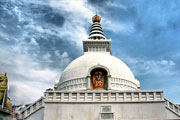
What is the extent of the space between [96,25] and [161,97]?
35.6m

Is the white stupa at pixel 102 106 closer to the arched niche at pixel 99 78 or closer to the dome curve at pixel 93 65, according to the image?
the arched niche at pixel 99 78

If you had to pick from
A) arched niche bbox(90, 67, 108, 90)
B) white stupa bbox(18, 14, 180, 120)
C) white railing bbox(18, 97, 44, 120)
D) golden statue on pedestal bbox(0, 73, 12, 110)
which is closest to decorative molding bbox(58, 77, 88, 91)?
arched niche bbox(90, 67, 108, 90)

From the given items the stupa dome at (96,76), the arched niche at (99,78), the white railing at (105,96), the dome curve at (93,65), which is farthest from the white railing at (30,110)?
the dome curve at (93,65)

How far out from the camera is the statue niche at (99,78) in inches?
1257

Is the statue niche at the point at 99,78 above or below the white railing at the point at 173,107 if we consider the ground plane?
above

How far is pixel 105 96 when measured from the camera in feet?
78.8

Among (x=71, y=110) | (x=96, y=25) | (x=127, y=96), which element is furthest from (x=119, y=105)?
(x=96, y=25)

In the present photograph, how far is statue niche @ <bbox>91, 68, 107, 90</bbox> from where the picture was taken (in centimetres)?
3192

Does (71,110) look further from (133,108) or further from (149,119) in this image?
(149,119)

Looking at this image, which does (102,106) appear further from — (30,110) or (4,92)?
Result: (4,92)

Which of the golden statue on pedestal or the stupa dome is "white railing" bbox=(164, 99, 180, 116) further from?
the golden statue on pedestal

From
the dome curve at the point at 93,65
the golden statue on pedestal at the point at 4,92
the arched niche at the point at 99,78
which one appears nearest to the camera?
the golden statue on pedestal at the point at 4,92

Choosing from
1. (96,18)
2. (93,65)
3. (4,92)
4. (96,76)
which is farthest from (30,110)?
(96,18)

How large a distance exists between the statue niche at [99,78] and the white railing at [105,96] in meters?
7.77
